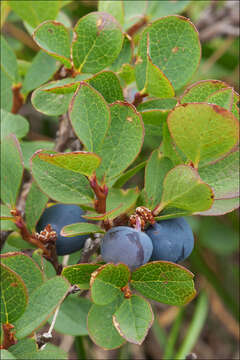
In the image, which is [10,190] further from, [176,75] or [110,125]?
[176,75]

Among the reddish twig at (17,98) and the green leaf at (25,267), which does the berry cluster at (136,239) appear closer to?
the green leaf at (25,267)

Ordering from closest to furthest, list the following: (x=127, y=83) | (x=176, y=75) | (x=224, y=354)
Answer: (x=176, y=75)
(x=127, y=83)
(x=224, y=354)

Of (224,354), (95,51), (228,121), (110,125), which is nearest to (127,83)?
(95,51)

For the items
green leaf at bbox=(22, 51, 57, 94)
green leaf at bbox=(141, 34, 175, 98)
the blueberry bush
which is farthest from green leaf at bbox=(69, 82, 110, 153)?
green leaf at bbox=(22, 51, 57, 94)

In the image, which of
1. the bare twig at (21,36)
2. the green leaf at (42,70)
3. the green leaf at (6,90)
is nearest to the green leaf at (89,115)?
the green leaf at (42,70)

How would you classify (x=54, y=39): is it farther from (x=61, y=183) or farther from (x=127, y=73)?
(x=61, y=183)

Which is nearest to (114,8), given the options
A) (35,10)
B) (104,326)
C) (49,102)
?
(35,10)
